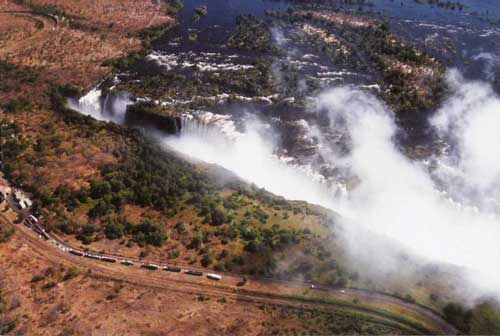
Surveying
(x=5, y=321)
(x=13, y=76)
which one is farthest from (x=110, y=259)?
(x=13, y=76)

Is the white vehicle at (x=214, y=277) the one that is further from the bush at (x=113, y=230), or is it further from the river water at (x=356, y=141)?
the river water at (x=356, y=141)

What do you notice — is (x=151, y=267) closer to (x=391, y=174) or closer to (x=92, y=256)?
(x=92, y=256)

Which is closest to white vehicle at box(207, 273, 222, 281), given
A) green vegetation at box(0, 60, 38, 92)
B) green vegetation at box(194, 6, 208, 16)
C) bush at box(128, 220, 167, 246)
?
bush at box(128, 220, 167, 246)

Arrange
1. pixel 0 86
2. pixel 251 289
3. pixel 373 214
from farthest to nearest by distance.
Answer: pixel 0 86, pixel 373 214, pixel 251 289

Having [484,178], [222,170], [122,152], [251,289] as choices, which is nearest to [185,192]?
[222,170]

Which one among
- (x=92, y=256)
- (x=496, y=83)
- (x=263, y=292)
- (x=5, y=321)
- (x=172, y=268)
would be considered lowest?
(x=5, y=321)

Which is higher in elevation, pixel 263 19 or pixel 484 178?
pixel 263 19

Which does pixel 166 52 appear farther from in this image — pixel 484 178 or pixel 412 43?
pixel 484 178

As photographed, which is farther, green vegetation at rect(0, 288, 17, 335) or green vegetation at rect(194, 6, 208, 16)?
green vegetation at rect(194, 6, 208, 16)

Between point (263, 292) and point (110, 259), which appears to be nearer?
point (263, 292)

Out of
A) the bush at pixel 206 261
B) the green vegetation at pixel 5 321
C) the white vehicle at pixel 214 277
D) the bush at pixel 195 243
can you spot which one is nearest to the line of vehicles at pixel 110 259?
the white vehicle at pixel 214 277

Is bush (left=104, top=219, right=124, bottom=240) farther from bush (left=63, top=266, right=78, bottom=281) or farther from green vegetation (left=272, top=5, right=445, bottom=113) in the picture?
green vegetation (left=272, top=5, right=445, bottom=113)
